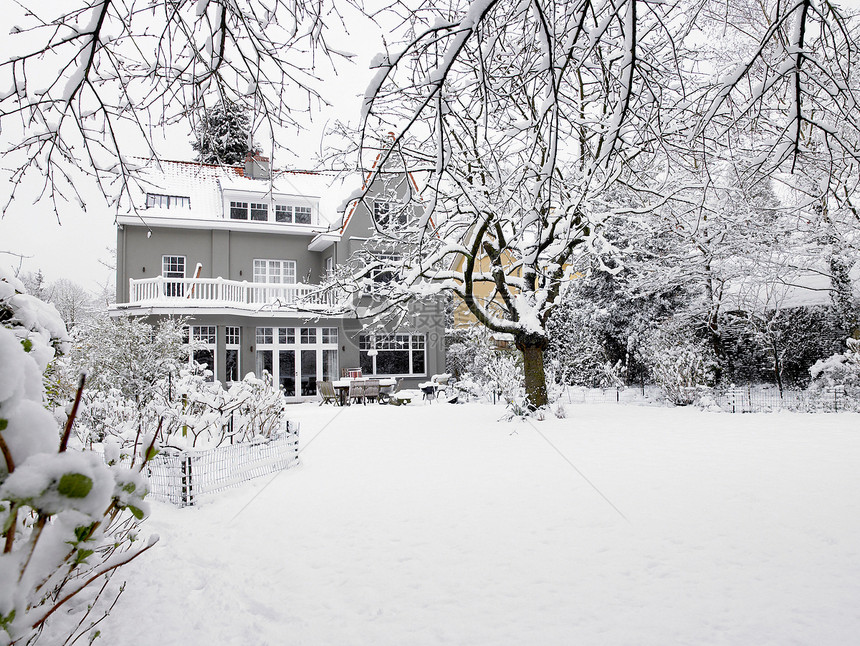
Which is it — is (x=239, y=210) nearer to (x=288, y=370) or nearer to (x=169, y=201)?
(x=169, y=201)

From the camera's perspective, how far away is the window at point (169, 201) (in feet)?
73.1

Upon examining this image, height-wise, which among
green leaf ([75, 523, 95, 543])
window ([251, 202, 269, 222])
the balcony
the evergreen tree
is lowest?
green leaf ([75, 523, 95, 543])

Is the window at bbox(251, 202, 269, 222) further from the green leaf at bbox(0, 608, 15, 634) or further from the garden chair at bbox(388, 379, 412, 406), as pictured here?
the green leaf at bbox(0, 608, 15, 634)

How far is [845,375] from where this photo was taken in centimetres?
1357

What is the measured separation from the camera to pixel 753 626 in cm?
326

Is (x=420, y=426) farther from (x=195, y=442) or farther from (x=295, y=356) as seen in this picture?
(x=295, y=356)

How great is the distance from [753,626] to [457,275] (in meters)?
10.2

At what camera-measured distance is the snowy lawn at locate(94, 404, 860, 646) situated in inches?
129

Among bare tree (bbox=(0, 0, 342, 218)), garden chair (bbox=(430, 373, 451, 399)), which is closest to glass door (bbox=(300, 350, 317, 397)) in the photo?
garden chair (bbox=(430, 373, 451, 399))

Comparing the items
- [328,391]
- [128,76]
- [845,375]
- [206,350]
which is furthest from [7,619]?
[206,350]

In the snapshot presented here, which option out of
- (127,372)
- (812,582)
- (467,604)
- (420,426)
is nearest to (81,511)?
(467,604)

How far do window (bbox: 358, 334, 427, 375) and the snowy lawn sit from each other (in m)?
15.2

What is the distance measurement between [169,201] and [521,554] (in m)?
22.6

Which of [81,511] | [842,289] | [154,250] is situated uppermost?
[154,250]
